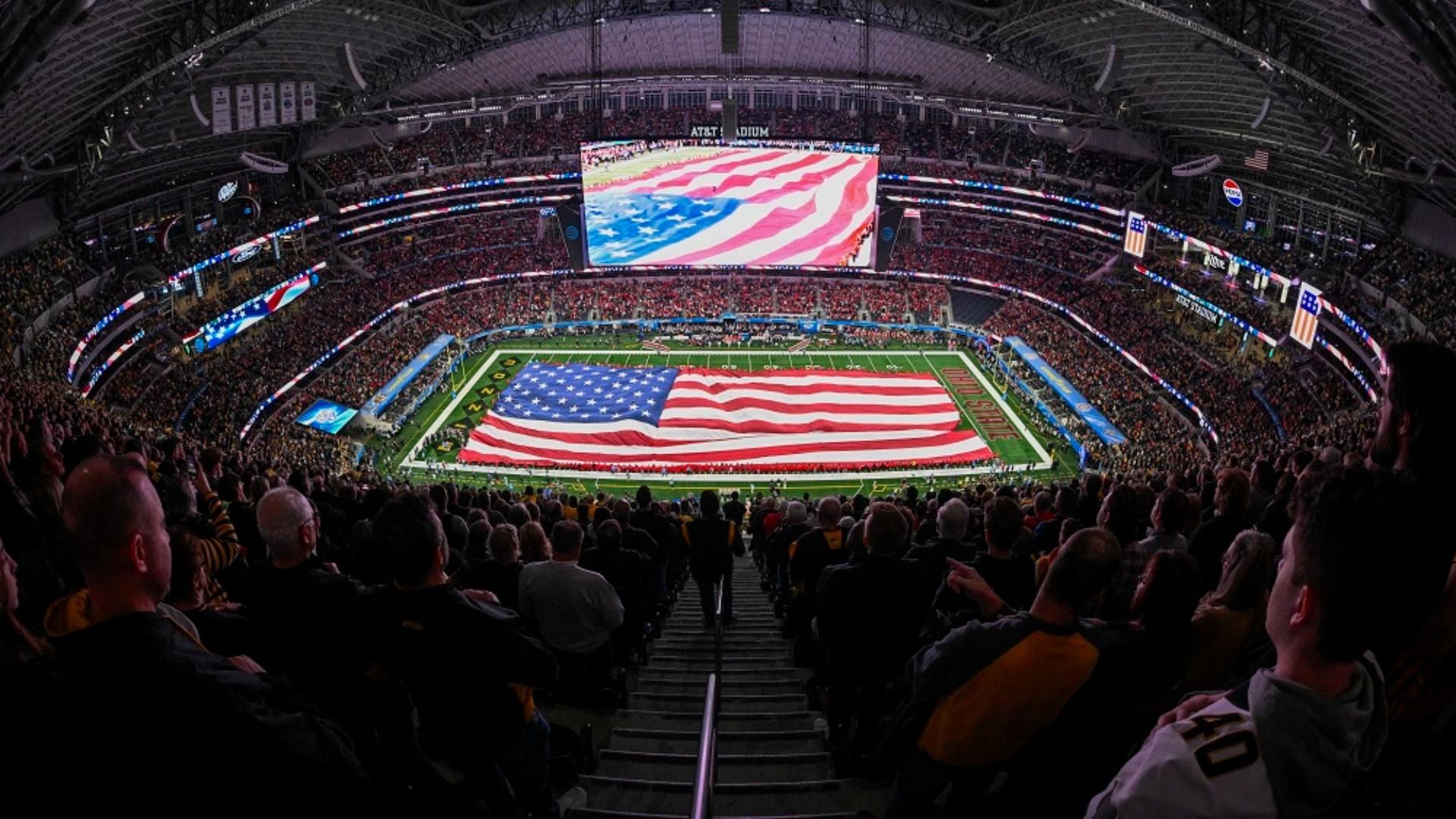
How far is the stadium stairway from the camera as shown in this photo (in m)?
5.89

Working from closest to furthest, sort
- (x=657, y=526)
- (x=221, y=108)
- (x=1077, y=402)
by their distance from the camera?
(x=657, y=526) < (x=221, y=108) < (x=1077, y=402)

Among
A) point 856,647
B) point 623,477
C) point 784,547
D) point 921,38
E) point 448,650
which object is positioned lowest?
point 623,477

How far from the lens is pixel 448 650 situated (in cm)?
430

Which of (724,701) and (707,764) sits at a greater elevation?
(707,764)

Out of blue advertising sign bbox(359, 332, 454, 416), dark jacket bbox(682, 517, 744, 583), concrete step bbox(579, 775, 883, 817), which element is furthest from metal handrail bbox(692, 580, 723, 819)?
blue advertising sign bbox(359, 332, 454, 416)

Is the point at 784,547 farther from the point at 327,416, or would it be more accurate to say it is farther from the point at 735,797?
the point at 327,416

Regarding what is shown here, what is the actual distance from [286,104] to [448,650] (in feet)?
144

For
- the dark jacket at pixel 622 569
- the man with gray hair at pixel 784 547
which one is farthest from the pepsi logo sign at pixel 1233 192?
the dark jacket at pixel 622 569

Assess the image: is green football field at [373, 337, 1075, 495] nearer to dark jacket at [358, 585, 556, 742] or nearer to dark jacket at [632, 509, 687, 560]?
dark jacket at [632, 509, 687, 560]

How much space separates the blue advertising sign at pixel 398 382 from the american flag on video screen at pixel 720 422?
208 inches

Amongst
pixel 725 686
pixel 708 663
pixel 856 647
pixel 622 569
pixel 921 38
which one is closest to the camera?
pixel 856 647

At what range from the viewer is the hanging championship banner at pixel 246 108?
38.1m

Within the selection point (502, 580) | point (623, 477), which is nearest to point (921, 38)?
point (623, 477)

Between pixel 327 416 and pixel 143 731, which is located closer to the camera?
pixel 143 731
